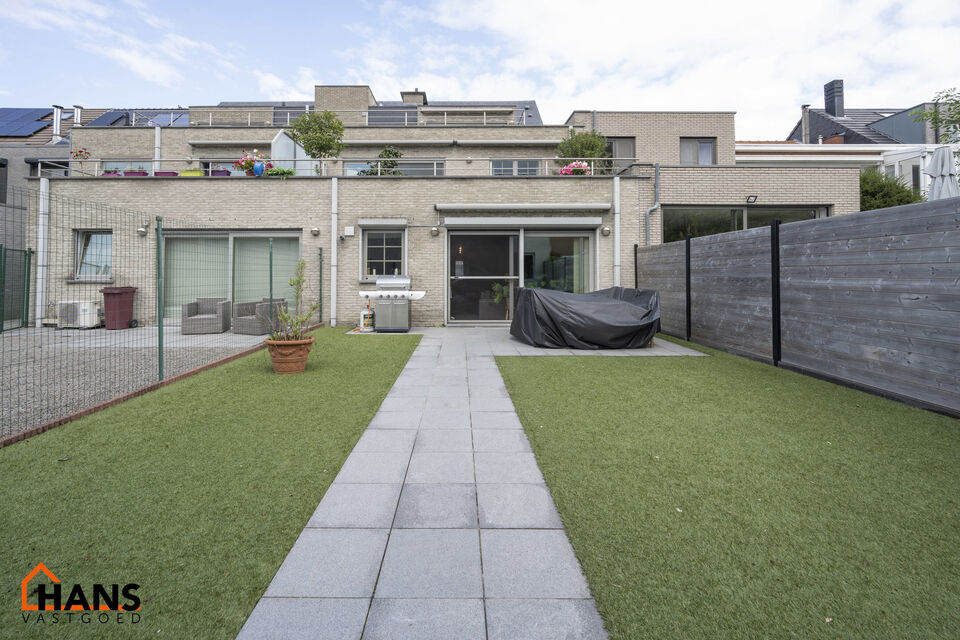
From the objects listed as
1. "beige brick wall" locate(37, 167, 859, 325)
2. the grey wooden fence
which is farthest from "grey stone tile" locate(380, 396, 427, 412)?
"beige brick wall" locate(37, 167, 859, 325)

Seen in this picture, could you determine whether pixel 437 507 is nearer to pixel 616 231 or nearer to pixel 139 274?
pixel 616 231

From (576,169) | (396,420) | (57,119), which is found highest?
(57,119)

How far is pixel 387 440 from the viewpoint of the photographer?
3.24 metres

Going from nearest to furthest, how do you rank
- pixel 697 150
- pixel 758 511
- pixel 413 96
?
1. pixel 758 511
2. pixel 697 150
3. pixel 413 96

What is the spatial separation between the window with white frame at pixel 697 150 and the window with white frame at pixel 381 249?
12526 millimetres

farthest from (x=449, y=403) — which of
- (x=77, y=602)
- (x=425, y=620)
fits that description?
(x=77, y=602)

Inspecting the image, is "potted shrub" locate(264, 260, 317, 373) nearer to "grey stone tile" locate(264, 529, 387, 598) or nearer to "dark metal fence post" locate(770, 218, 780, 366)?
"grey stone tile" locate(264, 529, 387, 598)

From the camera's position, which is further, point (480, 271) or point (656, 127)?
point (656, 127)

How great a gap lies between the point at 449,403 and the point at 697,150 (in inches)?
692

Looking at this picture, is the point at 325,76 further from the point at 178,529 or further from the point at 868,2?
the point at 178,529

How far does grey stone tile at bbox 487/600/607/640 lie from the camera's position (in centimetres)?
141

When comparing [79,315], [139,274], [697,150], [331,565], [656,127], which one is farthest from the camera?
[697,150]

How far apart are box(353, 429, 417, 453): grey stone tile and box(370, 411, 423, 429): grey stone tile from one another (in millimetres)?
97

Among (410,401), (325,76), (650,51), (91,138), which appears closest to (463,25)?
(650,51)
